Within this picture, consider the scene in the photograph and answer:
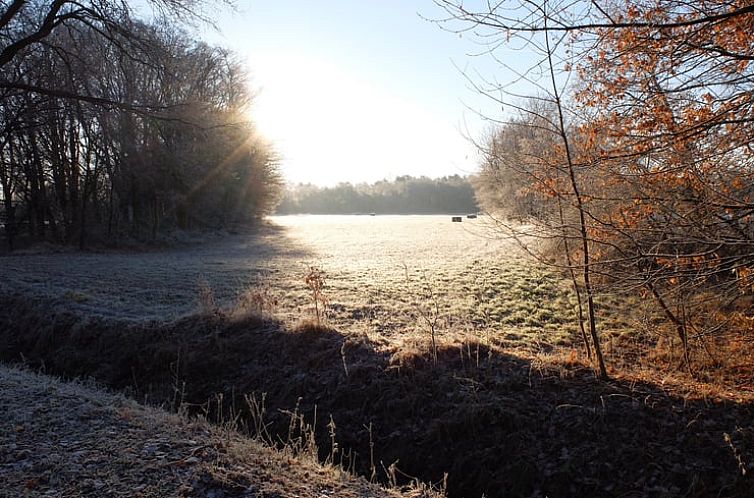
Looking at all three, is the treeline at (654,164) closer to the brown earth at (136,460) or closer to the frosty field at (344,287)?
the frosty field at (344,287)

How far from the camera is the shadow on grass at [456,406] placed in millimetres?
5016

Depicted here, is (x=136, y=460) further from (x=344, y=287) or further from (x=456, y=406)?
(x=344, y=287)

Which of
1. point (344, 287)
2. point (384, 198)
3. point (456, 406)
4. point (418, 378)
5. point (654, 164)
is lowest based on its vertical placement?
point (456, 406)

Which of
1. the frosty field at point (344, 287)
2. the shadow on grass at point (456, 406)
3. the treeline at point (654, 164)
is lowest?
the shadow on grass at point (456, 406)

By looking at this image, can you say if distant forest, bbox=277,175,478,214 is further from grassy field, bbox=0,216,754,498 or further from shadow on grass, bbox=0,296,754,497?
shadow on grass, bbox=0,296,754,497

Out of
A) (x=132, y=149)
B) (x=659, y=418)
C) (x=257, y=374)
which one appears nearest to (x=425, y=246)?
(x=132, y=149)

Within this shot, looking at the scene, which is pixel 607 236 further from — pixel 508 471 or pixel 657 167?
pixel 508 471

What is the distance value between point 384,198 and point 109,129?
85846mm

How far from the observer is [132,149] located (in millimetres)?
24750

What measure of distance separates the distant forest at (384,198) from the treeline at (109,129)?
70.1 meters

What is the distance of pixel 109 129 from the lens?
22812mm

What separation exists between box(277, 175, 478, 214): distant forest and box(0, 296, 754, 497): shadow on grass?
9554 centimetres

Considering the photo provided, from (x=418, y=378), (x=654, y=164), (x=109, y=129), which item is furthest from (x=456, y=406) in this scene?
(x=109, y=129)

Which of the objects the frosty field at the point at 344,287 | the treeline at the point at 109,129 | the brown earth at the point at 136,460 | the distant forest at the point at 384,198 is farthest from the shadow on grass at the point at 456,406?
the distant forest at the point at 384,198
